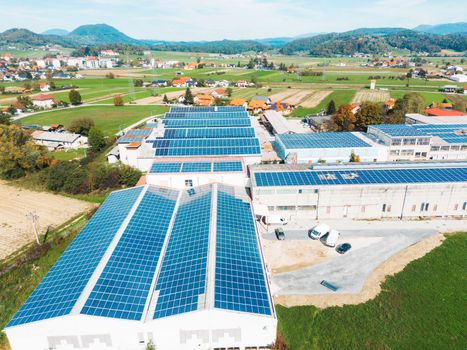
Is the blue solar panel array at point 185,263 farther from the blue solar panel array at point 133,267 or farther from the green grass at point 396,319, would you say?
the green grass at point 396,319

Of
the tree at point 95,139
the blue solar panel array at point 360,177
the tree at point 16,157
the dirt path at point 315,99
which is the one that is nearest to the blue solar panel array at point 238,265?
the blue solar panel array at point 360,177

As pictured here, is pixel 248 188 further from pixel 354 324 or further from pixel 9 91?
pixel 9 91

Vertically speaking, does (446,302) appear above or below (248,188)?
Answer: below

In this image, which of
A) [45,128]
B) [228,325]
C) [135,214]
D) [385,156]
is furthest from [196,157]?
[45,128]

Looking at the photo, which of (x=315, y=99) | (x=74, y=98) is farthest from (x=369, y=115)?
(x=74, y=98)

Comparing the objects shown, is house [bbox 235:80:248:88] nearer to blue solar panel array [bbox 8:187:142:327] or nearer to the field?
the field
